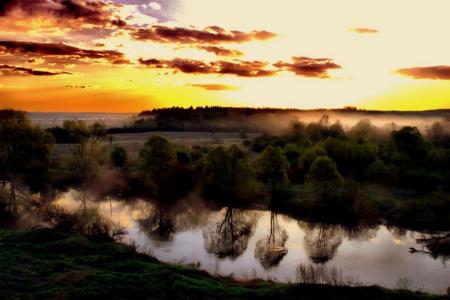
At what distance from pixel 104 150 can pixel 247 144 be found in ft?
185

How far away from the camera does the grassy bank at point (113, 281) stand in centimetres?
2981

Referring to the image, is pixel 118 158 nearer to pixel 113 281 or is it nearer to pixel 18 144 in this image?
pixel 18 144

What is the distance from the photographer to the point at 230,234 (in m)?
56.4

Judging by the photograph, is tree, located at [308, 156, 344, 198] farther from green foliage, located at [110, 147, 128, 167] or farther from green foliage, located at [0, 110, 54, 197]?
green foliage, located at [110, 147, 128, 167]

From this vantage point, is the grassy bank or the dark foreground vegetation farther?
the dark foreground vegetation

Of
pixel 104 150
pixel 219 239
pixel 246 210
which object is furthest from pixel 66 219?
pixel 104 150

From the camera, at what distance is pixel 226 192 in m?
78.8

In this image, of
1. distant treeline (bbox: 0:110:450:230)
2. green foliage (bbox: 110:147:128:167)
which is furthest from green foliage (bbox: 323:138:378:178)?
green foliage (bbox: 110:147:128:167)

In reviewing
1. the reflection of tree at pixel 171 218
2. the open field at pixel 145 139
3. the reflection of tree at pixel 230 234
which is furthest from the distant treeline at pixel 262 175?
the open field at pixel 145 139

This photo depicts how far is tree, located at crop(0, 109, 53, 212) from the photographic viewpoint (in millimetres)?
76688

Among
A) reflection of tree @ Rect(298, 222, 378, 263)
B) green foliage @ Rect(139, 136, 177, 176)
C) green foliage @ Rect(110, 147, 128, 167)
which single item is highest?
green foliage @ Rect(139, 136, 177, 176)

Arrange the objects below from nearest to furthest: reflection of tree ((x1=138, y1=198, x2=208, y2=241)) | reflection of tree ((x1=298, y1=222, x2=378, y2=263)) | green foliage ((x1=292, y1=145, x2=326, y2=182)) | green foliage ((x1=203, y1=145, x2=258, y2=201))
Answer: reflection of tree ((x1=298, y1=222, x2=378, y2=263))
reflection of tree ((x1=138, y1=198, x2=208, y2=241))
green foliage ((x1=203, y1=145, x2=258, y2=201))
green foliage ((x1=292, y1=145, x2=326, y2=182))

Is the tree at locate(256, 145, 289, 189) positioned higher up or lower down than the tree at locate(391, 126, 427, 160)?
lower down

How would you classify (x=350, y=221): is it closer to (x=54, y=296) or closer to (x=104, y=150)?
(x=54, y=296)
